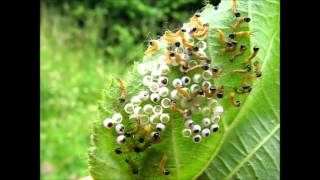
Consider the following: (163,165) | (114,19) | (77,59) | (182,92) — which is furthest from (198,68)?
(114,19)

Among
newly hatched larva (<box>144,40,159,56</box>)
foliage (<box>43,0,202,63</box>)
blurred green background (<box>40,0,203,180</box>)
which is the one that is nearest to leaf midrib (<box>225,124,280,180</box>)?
newly hatched larva (<box>144,40,159,56</box>)

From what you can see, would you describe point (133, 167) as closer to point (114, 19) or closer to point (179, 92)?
point (179, 92)

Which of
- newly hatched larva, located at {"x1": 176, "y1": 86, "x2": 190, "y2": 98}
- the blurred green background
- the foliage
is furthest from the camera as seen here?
the foliage

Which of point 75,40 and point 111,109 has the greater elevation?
point 75,40

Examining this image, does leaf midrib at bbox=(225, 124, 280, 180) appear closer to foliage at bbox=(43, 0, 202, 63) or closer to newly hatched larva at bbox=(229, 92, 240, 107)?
newly hatched larva at bbox=(229, 92, 240, 107)

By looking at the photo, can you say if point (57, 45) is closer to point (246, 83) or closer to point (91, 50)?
point (91, 50)

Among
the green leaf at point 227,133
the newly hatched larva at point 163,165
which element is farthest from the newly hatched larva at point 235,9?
the newly hatched larva at point 163,165
